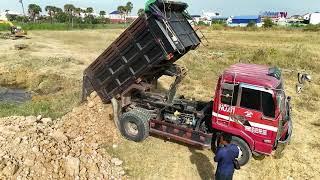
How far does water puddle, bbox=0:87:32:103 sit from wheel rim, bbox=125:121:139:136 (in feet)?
26.6

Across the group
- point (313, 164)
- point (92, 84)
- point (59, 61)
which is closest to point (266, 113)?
point (313, 164)

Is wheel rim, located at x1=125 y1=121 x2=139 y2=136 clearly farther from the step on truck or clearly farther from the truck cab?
the truck cab

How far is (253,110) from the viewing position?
884 centimetres

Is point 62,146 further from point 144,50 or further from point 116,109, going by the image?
point 144,50

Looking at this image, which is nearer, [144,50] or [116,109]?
[144,50]

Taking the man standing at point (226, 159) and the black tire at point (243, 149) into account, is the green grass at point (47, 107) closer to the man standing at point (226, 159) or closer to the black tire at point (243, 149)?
the black tire at point (243, 149)

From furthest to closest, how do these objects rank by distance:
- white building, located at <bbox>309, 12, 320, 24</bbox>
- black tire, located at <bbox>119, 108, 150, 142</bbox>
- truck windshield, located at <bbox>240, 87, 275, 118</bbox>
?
white building, located at <bbox>309, 12, 320, 24</bbox> → black tire, located at <bbox>119, 108, 150, 142</bbox> → truck windshield, located at <bbox>240, 87, 275, 118</bbox>

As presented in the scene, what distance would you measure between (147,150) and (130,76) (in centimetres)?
227

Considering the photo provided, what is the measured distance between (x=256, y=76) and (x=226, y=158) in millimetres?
2675

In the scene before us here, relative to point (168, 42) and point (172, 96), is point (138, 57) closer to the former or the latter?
point (168, 42)

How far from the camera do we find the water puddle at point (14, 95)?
17.1 m

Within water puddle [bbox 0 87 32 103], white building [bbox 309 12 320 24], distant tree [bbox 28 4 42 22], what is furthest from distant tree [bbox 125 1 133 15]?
water puddle [bbox 0 87 32 103]

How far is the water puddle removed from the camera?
672 inches

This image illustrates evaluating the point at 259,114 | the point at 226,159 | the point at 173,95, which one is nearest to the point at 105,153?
the point at 173,95
